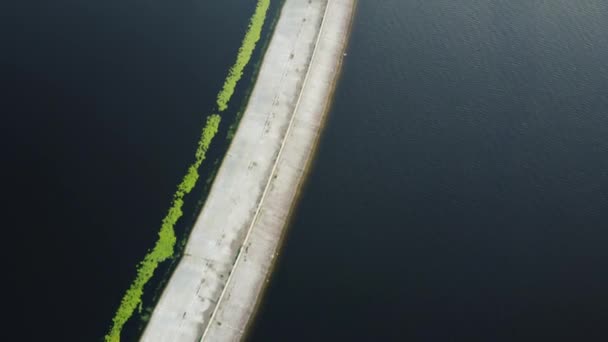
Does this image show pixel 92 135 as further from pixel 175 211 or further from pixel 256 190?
pixel 256 190

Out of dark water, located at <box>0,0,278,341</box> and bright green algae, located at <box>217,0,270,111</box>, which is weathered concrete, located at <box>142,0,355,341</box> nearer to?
bright green algae, located at <box>217,0,270,111</box>

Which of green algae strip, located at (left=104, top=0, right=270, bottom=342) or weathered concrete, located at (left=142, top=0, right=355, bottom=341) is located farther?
weathered concrete, located at (left=142, top=0, right=355, bottom=341)

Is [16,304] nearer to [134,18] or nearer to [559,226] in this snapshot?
[134,18]

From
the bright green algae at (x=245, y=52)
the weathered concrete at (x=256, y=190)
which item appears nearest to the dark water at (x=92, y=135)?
the bright green algae at (x=245, y=52)

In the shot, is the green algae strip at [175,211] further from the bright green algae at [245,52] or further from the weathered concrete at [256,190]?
the weathered concrete at [256,190]

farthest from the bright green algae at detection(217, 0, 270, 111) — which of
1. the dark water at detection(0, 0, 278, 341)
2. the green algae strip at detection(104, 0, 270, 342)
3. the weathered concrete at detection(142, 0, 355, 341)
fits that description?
the weathered concrete at detection(142, 0, 355, 341)

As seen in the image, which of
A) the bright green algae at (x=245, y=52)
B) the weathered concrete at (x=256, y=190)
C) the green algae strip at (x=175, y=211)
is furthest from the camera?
the bright green algae at (x=245, y=52)
